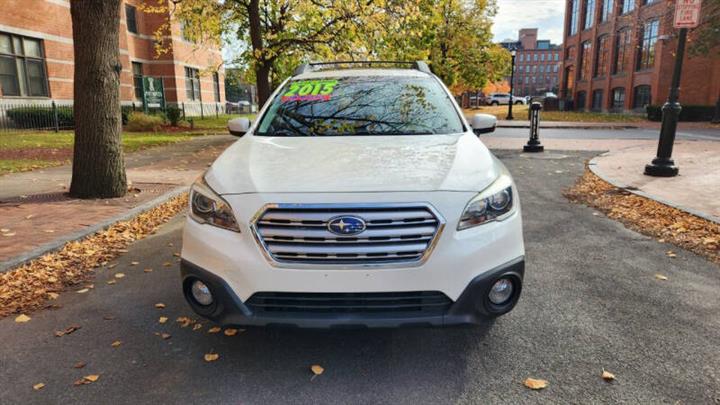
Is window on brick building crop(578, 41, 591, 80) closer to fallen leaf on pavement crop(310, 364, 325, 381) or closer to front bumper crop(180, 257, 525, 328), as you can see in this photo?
front bumper crop(180, 257, 525, 328)

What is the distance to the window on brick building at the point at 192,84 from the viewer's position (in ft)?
119

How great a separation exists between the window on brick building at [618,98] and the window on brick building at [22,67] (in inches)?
1570

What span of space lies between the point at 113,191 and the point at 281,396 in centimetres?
583

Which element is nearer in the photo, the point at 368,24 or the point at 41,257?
the point at 41,257

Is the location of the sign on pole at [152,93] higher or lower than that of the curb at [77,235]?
higher

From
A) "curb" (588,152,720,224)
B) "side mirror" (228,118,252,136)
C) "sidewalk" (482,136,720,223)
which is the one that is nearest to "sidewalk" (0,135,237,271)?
"side mirror" (228,118,252,136)

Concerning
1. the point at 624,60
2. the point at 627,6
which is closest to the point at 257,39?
the point at 624,60

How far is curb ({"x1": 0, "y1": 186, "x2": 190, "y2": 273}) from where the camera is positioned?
4430mm

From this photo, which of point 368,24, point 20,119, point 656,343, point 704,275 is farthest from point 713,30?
point 20,119

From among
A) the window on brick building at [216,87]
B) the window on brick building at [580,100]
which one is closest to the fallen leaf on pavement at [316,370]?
the window on brick building at [216,87]

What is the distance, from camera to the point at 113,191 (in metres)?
7.27

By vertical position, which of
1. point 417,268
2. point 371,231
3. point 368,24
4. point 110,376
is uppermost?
point 368,24

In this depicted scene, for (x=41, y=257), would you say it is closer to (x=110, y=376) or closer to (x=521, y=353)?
(x=110, y=376)

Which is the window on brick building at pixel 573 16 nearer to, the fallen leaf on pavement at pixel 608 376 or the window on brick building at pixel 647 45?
the window on brick building at pixel 647 45
